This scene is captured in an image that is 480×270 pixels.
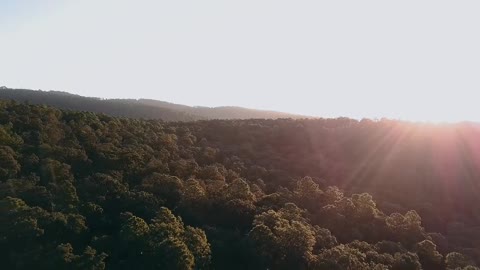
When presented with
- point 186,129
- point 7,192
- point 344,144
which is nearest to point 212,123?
point 186,129

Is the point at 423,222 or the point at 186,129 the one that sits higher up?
the point at 186,129

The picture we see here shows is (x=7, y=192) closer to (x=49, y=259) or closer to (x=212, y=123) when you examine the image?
(x=49, y=259)

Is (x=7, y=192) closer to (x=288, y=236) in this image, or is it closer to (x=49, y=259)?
(x=49, y=259)

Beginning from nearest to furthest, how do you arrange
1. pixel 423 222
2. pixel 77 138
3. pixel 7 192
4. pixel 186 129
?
1. pixel 7 192
2. pixel 423 222
3. pixel 77 138
4. pixel 186 129

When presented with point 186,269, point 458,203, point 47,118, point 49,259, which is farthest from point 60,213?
point 458,203

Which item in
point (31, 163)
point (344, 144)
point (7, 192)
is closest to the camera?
point (7, 192)

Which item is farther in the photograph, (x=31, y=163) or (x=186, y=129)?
(x=186, y=129)

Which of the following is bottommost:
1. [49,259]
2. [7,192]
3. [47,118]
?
[49,259]
